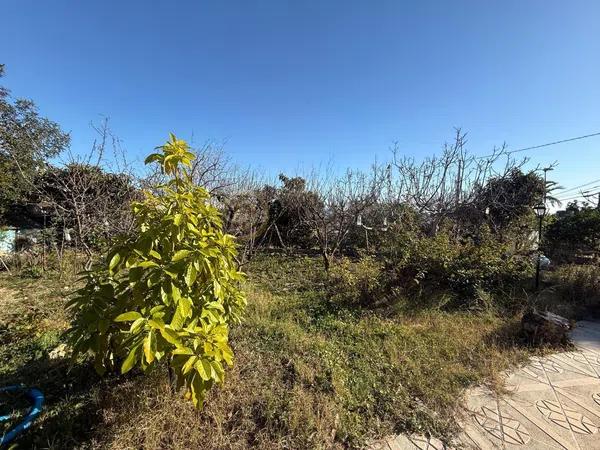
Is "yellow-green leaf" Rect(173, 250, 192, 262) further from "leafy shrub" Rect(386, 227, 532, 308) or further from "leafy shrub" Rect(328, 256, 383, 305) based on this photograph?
"leafy shrub" Rect(386, 227, 532, 308)

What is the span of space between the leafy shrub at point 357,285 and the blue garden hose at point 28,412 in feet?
10.7

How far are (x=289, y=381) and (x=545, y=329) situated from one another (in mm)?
2998

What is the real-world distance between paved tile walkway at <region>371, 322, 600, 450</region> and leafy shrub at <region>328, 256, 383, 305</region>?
1855 mm

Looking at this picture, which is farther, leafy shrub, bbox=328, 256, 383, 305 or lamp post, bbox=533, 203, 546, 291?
lamp post, bbox=533, 203, 546, 291

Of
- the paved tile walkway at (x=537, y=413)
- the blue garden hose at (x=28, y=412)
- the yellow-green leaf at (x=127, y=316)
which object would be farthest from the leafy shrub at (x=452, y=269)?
the blue garden hose at (x=28, y=412)

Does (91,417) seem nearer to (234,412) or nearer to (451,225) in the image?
(234,412)

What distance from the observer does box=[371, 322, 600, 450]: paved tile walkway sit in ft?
6.04

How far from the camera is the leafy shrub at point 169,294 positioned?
1.29 metres

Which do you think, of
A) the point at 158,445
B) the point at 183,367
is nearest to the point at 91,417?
the point at 158,445

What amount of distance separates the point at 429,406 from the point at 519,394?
0.84m

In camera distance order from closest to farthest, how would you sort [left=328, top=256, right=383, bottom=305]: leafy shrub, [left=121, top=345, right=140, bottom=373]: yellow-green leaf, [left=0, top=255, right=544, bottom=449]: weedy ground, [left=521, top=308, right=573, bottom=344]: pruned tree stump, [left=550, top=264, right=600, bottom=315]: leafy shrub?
[left=121, top=345, right=140, bottom=373]: yellow-green leaf < [left=0, top=255, right=544, bottom=449]: weedy ground < [left=521, top=308, right=573, bottom=344]: pruned tree stump < [left=328, top=256, right=383, bottom=305]: leafy shrub < [left=550, top=264, right=600, bottom=315]: leafy shrub

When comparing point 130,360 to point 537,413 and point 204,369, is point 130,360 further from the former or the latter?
point 537,413

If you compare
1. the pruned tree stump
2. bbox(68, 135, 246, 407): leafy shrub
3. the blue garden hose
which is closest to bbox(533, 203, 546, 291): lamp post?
the pruned tree stump

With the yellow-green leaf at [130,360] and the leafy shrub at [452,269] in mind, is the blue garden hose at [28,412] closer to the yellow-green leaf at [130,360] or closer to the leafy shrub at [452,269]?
the yellow-green leaf at [130,360]
